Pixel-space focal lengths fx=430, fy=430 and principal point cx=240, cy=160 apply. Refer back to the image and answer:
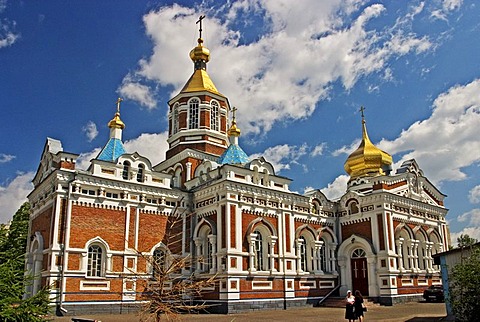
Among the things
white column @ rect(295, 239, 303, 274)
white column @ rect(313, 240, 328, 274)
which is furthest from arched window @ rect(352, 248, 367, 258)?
white column @ rect(295, 239, 303, 274)

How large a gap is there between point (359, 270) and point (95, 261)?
13.9m

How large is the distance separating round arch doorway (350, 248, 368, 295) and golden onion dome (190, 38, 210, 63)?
1566 cm

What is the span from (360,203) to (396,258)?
3.52m

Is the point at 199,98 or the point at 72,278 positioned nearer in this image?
the point at 72,278

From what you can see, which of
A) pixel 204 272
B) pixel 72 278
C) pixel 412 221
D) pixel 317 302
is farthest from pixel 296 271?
pixel 72 278

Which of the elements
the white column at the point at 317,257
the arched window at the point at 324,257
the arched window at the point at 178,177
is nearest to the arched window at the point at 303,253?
the white column at the point at 317,257

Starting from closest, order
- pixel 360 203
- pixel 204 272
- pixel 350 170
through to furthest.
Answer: pixel 204 272 → pixel 360 203 → pixel 350 170

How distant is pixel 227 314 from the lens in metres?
18.4

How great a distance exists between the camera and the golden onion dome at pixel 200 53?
28.8 m

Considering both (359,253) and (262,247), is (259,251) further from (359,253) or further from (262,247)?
(359,253)

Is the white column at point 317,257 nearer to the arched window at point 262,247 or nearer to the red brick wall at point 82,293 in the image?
the arched window at point 262,247

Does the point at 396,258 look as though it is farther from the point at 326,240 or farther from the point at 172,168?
the point at 172,168

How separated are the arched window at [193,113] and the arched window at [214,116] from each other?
92 centimetres

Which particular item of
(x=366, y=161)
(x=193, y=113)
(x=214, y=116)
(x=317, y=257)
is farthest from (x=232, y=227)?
(x=366, y=161)
